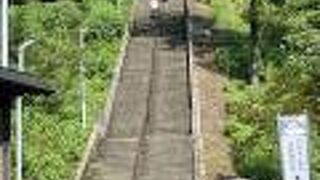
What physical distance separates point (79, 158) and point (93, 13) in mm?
32137

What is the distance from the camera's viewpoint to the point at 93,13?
80938mm

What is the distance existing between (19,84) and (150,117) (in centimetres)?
3595

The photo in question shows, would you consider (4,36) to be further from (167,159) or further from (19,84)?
(167,159)

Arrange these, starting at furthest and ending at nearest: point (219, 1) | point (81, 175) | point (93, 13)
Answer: point (219, 1), point (93, 13), point (81, 175)

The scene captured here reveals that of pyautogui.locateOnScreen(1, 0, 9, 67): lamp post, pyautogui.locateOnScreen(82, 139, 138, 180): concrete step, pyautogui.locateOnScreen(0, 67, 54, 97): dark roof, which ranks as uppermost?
pyautogui.locateOnScreen(1, 0, 9, 67): lamp post

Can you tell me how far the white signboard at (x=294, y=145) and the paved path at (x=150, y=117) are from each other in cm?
2889

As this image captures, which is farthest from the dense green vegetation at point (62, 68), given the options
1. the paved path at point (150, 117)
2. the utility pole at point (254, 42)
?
the utility pole at point (254, 42)

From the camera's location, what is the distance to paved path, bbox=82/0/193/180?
48.8 m

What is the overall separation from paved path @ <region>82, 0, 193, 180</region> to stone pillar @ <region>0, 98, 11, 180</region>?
23.8 m

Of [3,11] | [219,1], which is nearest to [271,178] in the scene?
[3,11]

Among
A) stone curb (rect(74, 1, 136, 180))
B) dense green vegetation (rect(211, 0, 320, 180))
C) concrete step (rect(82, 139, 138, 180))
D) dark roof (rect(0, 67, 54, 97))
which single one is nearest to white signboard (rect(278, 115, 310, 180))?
dark roof (rect(0, 67, 54, 97))

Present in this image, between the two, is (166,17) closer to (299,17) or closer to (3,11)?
(299,17)

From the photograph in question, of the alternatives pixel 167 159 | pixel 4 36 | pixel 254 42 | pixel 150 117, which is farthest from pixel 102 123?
pixel 4 36

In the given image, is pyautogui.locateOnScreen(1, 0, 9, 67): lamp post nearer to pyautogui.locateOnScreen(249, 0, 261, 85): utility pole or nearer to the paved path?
the paved path
